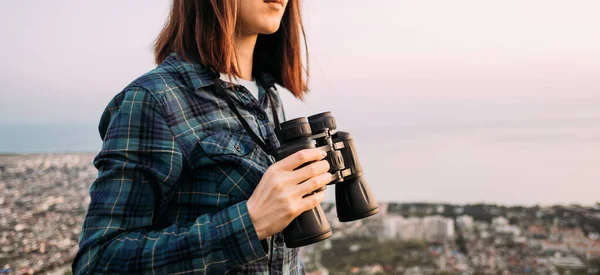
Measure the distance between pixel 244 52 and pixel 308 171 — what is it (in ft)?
1.43

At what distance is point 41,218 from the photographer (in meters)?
3.94

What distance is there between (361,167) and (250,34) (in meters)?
0.38

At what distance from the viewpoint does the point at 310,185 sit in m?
0.70

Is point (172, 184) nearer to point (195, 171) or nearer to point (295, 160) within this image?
point (195, 171)

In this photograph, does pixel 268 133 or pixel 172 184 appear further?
pixel 268 133


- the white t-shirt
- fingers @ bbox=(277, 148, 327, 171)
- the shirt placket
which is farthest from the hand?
the white t-shirt

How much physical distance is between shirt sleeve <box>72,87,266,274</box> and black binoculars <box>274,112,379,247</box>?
3.3 inches

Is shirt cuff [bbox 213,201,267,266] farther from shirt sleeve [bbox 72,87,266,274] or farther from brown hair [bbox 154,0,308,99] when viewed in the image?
brown hair [bbox 154,0,308,99]

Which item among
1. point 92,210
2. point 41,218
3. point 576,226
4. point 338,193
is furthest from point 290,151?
point 576,226

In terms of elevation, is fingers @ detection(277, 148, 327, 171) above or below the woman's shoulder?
below

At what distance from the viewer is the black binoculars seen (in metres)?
0.73

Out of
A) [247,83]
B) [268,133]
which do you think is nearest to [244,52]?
[247,83]

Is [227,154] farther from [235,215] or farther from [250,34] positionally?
[250,34]

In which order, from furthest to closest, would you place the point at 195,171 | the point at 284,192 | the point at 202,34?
the point at 202,34, the point at 195,171, the point at 284,192
